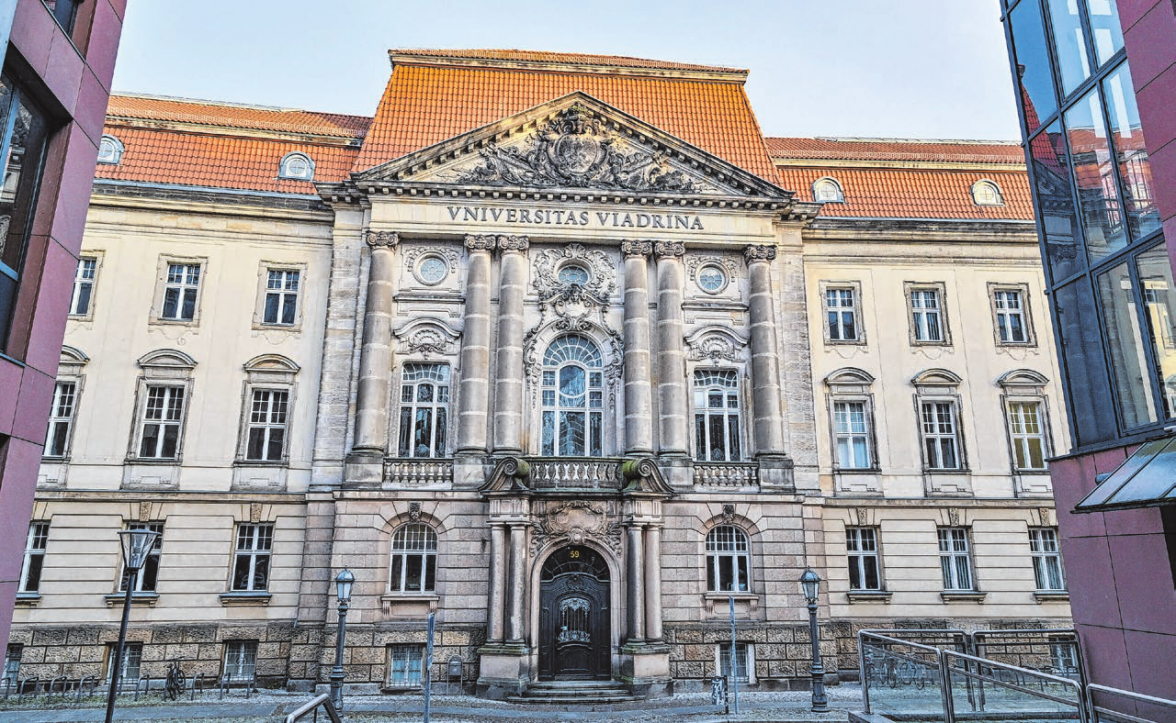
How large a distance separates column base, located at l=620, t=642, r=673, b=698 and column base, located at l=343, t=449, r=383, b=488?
8.75 m

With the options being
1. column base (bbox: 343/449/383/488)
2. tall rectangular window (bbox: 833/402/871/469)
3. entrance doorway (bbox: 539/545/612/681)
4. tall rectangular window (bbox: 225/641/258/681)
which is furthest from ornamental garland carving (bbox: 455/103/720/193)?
tall rectangular window (bbox: 225/641/258/681)

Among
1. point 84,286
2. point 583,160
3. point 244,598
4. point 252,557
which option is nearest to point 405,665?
point 244,598

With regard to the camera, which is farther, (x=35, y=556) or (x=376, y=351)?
(x=376, y=351)

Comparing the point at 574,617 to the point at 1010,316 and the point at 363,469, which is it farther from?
the point at 1010,316

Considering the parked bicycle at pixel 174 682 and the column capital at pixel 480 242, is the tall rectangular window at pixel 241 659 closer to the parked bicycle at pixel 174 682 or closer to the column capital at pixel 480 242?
the parked bicycle at pixel 174 682

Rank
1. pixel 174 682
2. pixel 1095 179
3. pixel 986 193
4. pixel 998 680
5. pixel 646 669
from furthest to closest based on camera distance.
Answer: pixel 986 193 < pixel 646 669 < pixel 174 682 < pixel 1095 179 < pixel 998 680

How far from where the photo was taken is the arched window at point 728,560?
2412cm

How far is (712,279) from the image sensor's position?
2692 centimetres

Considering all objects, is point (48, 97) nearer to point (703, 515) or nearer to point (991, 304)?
point (703, 515)

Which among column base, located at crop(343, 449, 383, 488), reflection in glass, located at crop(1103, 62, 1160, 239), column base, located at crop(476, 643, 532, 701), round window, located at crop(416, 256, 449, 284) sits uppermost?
round window, located at crop(416, 256, 449, 284)

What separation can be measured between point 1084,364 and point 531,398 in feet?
49.8

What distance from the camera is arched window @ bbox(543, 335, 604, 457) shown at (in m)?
25.2

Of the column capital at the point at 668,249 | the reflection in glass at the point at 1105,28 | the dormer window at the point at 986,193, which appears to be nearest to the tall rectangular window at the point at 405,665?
the column capital at the point at 668,249

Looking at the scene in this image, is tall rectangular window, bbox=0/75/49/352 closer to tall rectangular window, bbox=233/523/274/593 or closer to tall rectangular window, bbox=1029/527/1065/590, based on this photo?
tall rectangular window, bbox=233/523/274/593
